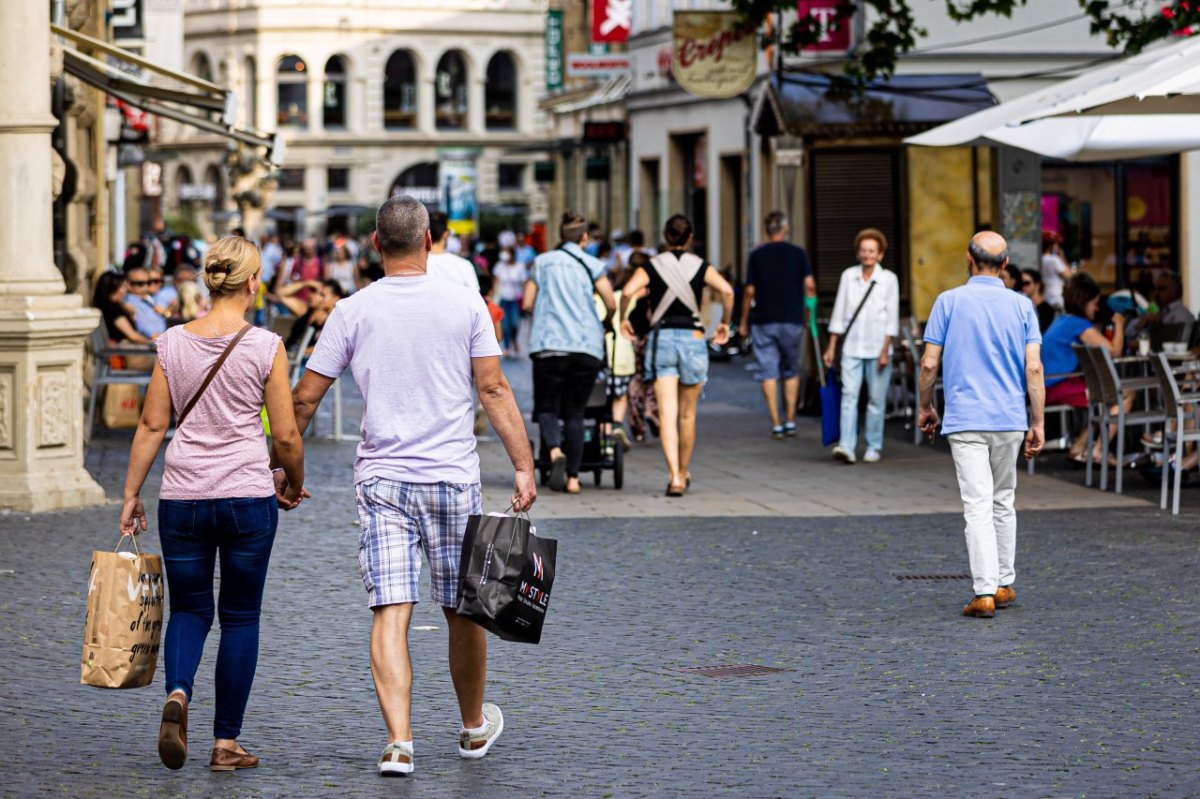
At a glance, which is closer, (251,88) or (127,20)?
(127,20)

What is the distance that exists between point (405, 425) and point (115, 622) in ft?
3.30

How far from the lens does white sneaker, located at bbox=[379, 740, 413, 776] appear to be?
21.0 ft

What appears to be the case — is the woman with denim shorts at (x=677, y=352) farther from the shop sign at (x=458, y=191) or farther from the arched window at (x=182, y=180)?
the arched window at (x=182, y=180)

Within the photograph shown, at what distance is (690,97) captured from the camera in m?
36.5

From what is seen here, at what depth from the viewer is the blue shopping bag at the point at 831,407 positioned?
16.9m

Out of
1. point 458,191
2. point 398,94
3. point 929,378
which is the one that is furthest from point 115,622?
point 398,94

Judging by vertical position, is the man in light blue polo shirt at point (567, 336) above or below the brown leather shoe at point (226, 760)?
above

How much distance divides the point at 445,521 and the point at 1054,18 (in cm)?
2066

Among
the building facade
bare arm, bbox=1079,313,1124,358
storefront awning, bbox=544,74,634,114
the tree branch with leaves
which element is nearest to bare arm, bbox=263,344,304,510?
bare arm, bbox=1079,313,1124,358

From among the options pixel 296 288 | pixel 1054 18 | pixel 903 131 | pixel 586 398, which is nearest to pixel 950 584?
pixel 586 398

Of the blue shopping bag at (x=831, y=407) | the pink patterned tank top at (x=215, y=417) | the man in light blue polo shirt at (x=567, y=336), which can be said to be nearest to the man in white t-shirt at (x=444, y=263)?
the man in light blue polo shirt at (x=567, y=336)

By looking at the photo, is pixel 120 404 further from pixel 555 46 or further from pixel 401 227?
pixel 555 46

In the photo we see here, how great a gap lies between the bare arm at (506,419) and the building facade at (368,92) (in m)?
83.0

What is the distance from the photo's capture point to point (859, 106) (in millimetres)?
23422
